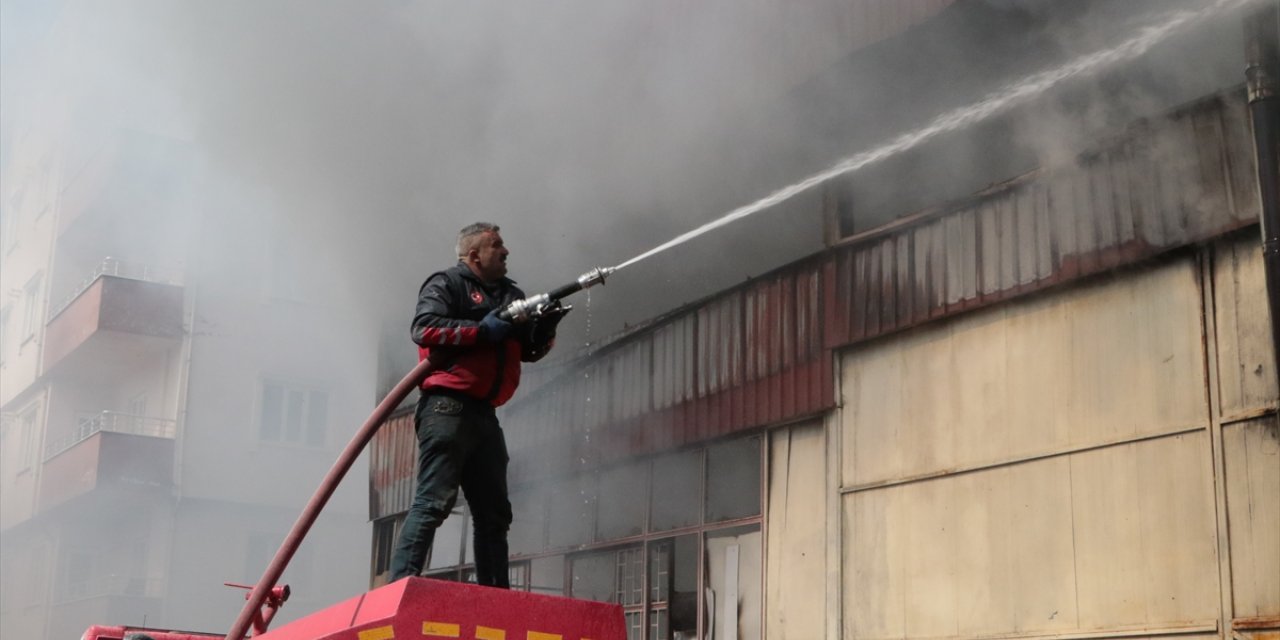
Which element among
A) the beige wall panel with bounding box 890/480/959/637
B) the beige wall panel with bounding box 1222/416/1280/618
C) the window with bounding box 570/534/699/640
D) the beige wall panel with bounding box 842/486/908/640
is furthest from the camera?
the window with bounding box 570/534/699/640

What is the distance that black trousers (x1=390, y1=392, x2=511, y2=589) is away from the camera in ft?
14.8

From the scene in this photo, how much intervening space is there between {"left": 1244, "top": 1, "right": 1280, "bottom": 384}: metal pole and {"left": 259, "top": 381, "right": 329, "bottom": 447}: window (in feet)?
49.4

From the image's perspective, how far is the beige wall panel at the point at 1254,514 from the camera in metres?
5.68

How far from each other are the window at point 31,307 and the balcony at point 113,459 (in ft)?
6.36

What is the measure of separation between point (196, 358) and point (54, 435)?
3811 millimetres

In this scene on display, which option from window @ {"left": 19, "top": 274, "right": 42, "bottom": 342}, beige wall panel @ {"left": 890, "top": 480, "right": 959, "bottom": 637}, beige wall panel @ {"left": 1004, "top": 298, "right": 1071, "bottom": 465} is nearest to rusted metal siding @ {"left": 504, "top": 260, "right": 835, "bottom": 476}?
beige wall panel @ {"left": 890, "top": 480, "right": 959, "bottom": 637}

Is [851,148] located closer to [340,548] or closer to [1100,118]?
[1100,118]

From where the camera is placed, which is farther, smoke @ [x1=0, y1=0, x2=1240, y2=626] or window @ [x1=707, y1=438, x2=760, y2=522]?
window @ [x1=707, y1=438, x2=760, y2=522]

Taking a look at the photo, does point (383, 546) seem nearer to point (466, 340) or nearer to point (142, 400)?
point (142, 400)

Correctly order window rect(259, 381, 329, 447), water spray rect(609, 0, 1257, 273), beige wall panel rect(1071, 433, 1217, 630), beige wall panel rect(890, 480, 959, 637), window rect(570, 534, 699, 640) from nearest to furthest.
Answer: beige wall panel rect(1071, 433, 1217, 630)
water spray rect(609, 0, 1257, 273)
beige wall panel rect(890, 480, 959, 637)
window rect(570, 534, 699, 640)
window rect(259, 381, 329, 447)

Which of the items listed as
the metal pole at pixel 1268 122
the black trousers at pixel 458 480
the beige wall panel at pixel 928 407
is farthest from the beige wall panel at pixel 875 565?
the black trousers at pixel 458 480

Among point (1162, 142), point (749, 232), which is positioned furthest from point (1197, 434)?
point (749, 232)

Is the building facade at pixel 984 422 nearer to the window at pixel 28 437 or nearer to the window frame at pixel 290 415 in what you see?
the window frame at pixel 290 415

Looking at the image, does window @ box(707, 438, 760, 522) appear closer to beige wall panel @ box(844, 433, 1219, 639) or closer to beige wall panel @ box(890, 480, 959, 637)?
beige wall panel @ box(844, 433, 1219, 639)
